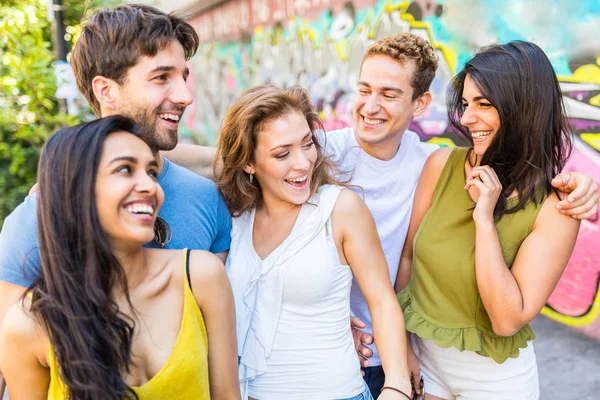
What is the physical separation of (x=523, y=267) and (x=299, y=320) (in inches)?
32.9

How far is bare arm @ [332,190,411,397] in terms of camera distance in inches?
75.7

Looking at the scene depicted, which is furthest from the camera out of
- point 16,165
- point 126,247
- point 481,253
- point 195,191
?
point 16,165

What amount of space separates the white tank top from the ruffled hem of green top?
0.33 meters

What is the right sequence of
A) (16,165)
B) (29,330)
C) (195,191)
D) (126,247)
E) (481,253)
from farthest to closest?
(16,165)
(195,191)
(481,253)
(126,247)
(29,330)

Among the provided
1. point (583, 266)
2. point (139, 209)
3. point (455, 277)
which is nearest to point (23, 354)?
point (139, 209)

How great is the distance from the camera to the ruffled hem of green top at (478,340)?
1944 mm

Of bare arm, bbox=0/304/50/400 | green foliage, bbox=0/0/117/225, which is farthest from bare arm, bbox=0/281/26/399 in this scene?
green foliage, bbox=0/0/117/225

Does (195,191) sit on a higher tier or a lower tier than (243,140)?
lower

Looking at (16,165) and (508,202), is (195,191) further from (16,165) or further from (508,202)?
(16,165)

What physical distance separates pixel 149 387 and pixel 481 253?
1198 mm

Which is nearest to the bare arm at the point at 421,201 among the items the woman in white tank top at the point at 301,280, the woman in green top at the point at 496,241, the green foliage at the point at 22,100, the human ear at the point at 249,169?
the woman in green top at the point at 496,241

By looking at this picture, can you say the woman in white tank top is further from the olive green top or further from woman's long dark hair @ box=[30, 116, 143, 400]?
woman's long dark hair @ box=[30, 116, 143, 400]

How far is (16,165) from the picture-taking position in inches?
242

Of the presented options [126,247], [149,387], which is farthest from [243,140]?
[149,387]
